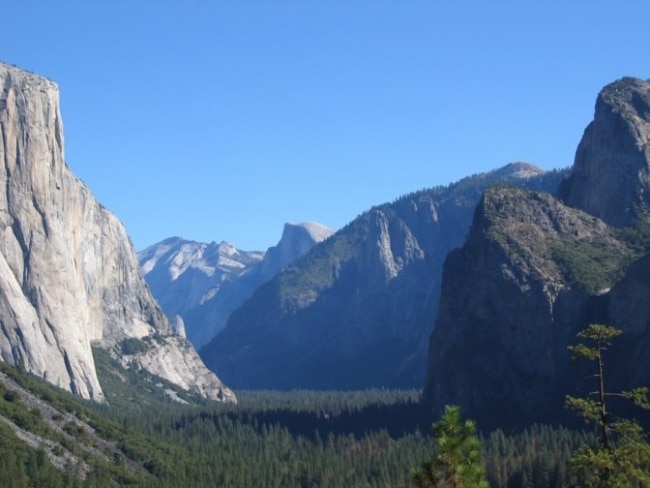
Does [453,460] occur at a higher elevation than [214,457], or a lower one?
higher

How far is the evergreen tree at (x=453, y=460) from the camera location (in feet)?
116

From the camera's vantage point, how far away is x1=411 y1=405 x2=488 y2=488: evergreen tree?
35.4 meters

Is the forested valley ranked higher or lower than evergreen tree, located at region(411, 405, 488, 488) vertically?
lower

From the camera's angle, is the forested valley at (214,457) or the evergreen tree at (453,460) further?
the forested valley at (214,457)

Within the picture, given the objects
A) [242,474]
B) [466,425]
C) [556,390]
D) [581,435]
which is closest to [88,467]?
[242,474]

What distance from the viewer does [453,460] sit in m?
35.9

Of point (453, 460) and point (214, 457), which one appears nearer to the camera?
point (453, 460)

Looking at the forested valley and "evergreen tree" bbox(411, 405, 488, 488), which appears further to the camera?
the forested valley

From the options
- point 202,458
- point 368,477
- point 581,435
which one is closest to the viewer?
point 368,477

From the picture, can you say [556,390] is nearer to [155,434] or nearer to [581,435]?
[581,435]

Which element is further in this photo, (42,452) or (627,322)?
(627,322)

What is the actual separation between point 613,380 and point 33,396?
102 meters

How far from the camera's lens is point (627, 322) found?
19138 centimetres

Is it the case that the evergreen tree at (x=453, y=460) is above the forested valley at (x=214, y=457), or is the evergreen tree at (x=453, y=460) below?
above
